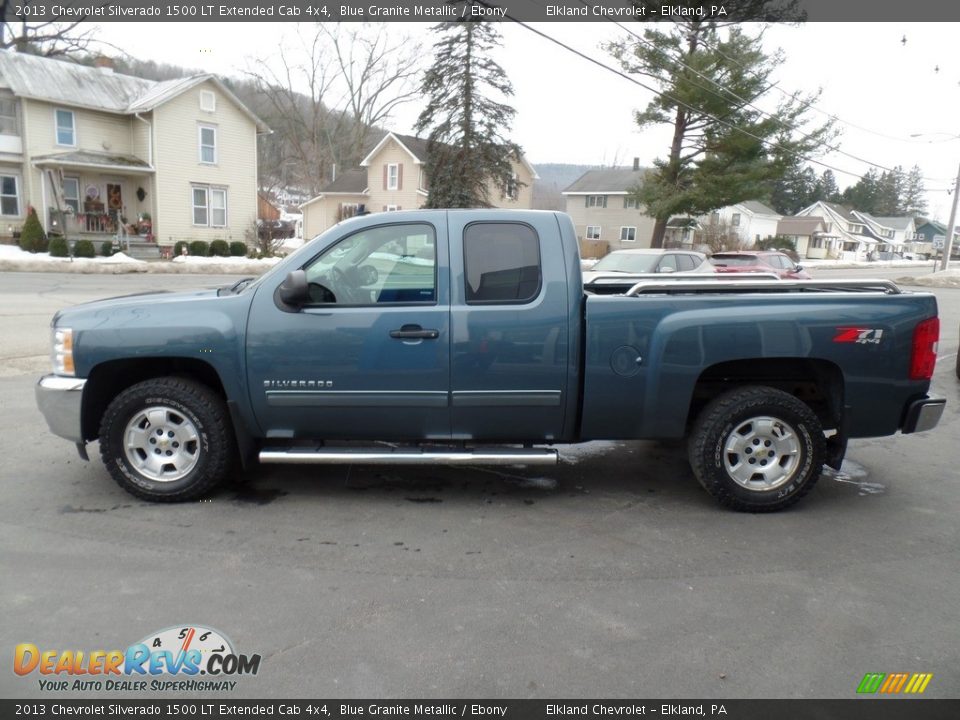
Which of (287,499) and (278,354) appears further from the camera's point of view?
(287,499)

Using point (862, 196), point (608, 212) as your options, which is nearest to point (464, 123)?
point (608, 212)

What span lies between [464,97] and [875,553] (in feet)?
106

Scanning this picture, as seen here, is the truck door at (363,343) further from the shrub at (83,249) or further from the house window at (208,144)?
the house window at (208,144)

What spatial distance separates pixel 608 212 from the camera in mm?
56031

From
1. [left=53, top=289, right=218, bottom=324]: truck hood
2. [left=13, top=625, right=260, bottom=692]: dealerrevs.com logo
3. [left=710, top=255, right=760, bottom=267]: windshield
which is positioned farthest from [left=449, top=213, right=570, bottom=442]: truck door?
[left=710, top=255, right=760, bottom=267]: windshield

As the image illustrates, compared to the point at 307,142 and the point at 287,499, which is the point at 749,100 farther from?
the point at 307,142

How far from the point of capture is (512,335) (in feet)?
14.9

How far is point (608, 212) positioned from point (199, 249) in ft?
111

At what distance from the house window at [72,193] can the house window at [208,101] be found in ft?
21.2

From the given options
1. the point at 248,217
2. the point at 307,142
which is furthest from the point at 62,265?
the point at 307,142

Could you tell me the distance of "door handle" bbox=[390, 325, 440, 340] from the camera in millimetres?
4539

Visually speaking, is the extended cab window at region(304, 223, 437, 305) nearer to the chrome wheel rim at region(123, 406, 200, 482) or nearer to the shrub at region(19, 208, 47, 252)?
the chrome wheel rim at region(123, 406, 200, 482)

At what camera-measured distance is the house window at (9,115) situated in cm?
2952

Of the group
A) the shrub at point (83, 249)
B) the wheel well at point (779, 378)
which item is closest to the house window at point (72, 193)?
the shrub at point (83, 249)
